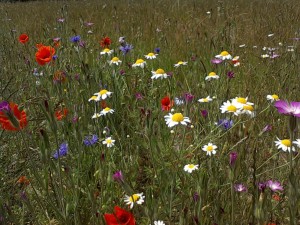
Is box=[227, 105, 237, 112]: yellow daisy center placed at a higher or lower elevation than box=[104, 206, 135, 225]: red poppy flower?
higher

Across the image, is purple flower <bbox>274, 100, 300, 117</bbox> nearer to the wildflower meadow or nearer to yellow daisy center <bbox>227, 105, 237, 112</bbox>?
the wildflower meadow

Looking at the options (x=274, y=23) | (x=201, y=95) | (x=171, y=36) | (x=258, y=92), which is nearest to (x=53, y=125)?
(x=201, y=95)

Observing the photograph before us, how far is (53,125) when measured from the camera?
106 cm

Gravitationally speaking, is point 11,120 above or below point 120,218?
above

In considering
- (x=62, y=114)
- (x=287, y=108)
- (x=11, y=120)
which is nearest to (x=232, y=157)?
(x=287, y=108)

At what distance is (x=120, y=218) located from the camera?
3.23ft

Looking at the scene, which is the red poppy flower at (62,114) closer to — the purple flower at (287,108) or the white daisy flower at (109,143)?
the white daisy flower at (109,143)

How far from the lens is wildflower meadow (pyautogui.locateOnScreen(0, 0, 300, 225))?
1.12 m

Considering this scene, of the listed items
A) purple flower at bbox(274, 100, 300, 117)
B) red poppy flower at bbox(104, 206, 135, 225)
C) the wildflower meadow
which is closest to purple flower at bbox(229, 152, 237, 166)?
the wildflower meadow

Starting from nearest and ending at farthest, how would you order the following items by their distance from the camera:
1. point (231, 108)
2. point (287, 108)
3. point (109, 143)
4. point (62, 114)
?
point (287, 108), point (231, 108), point (109, 143), point (62, 114)

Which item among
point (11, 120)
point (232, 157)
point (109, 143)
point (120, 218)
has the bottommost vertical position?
point (109, 143)

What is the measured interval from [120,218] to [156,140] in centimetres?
45

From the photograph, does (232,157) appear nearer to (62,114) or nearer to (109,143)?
(109,143)

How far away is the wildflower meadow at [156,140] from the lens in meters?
1.12
